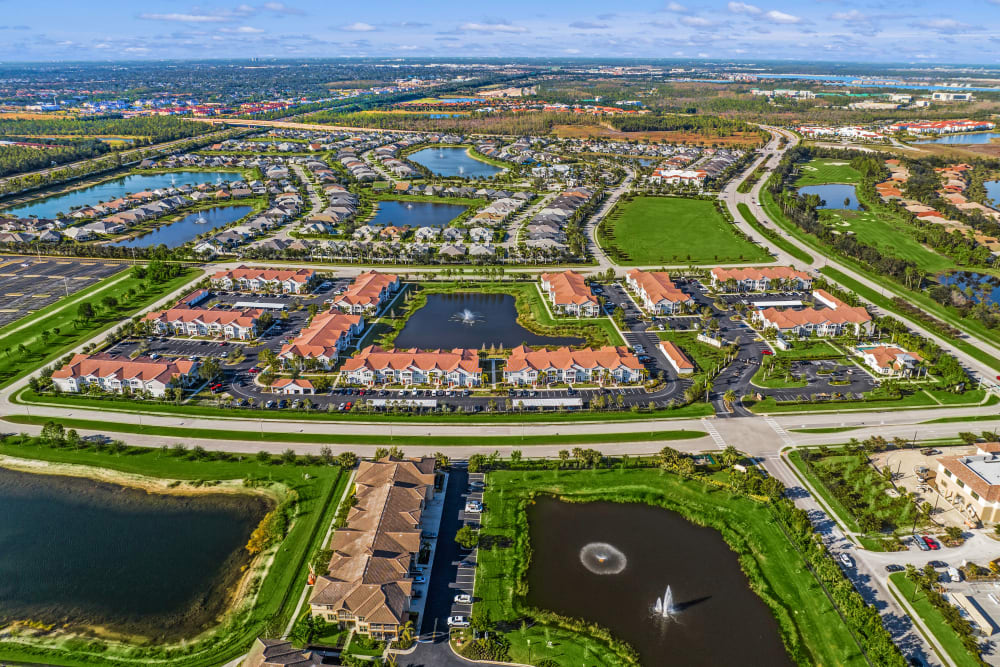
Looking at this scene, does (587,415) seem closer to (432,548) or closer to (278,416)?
(432,548)

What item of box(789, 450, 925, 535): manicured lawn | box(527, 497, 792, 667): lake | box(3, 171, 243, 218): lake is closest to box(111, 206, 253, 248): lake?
box(3, 171, 243, 218): lake

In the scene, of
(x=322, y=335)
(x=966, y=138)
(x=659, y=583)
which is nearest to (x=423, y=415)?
(x=322, y=335)

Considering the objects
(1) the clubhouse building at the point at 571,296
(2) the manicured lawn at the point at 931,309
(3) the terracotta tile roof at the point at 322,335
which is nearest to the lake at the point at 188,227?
(3) the terracotta tile roof at the point at 322,335

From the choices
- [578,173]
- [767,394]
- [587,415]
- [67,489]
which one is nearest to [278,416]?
[67,489]

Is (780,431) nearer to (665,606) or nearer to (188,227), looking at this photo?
(665,606)

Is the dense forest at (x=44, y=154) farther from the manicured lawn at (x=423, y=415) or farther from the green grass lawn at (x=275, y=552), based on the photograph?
the green grass lawn at (x=275, y=552)

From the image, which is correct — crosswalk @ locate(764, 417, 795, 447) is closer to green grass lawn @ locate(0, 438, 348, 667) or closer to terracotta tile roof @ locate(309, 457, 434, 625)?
terracotta tile roof @ locate(309, 457, 434, 625)
